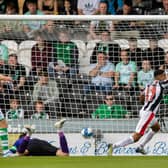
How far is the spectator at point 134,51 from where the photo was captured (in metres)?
11.9

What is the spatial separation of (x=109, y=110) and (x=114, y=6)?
3.38m

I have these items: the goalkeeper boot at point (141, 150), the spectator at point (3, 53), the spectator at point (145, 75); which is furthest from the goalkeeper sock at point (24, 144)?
the spectator at point (145, 75)

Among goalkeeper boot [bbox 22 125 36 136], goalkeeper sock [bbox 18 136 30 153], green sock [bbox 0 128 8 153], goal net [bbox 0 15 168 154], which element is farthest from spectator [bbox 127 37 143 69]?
green sock [bbox 0 128 8 153]

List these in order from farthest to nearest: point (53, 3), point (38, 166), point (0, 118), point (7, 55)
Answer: point (53, 3) < point (7, 55) < point (0, 118) < point (38, 166)

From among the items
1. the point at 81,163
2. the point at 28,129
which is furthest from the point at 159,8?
the point at 81,163

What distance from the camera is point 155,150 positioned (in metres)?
12.1

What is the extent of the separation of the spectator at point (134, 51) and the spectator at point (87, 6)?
291cm

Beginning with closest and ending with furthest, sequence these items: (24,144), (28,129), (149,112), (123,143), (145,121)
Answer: (24,144) < (28,129) < (123,143) < (145,121) < (149,112)

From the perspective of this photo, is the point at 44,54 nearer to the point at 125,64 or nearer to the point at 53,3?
the point at 125,64

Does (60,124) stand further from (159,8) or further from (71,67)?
(159,8)

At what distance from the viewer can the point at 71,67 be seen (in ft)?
39.2

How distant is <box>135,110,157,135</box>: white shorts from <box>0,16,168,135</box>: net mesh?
24cm

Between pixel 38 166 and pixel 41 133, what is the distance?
4.17 meters

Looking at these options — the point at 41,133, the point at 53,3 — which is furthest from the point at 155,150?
the point at 53,3
